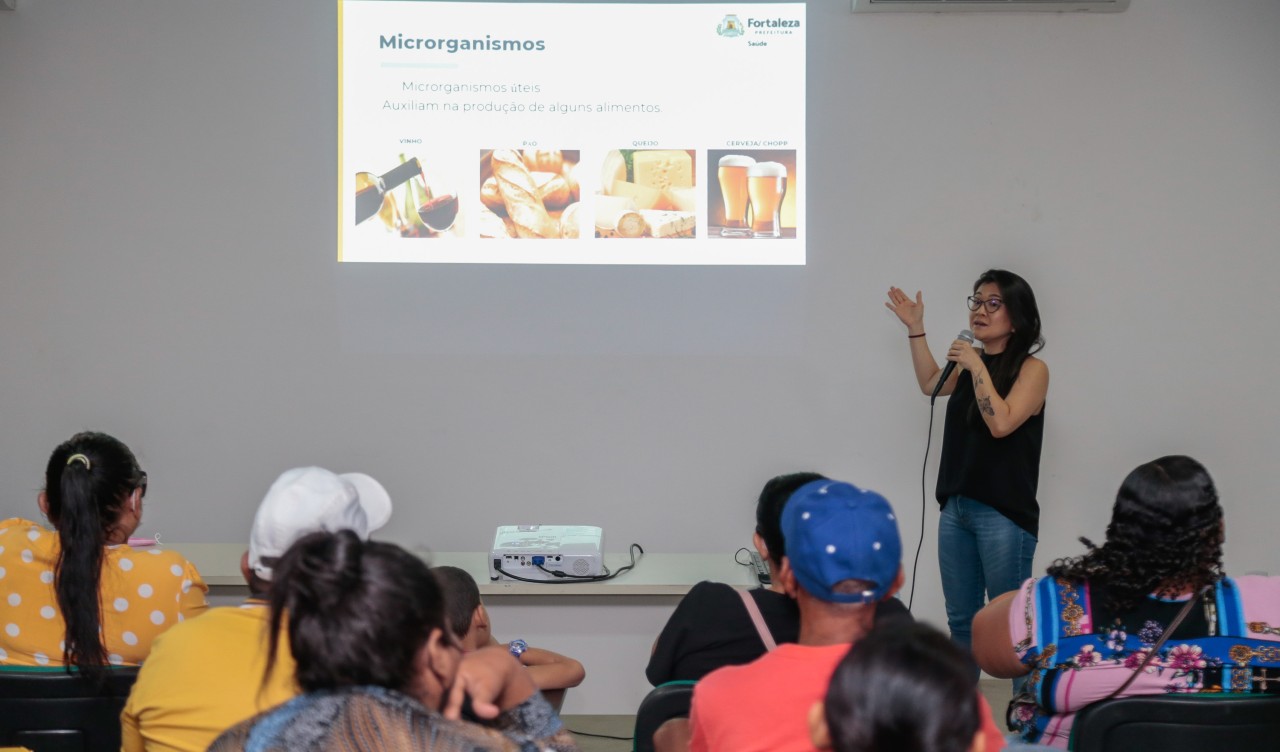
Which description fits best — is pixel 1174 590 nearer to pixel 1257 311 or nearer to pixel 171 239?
pixel 1257 311

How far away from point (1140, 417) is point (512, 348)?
2256 mm

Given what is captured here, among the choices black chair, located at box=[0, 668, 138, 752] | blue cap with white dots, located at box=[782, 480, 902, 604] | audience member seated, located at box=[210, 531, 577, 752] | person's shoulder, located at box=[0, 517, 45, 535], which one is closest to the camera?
audience member seated, located at box=[210, 531, 577, 752]

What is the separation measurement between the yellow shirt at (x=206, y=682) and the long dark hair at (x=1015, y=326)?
2247 mm

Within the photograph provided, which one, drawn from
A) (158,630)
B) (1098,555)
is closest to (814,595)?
(1098,555)

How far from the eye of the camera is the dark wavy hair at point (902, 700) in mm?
973

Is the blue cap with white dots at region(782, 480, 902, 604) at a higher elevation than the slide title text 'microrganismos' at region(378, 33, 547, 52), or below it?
below

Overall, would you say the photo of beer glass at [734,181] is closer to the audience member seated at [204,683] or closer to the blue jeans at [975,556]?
the blue jeans at [975,556]

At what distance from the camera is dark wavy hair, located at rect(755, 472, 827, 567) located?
1865 mm

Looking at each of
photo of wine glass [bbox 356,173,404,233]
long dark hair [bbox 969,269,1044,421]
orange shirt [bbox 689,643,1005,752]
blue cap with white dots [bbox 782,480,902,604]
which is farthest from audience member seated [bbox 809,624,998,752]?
photo of wine glass [bbox 356,173,404,233]

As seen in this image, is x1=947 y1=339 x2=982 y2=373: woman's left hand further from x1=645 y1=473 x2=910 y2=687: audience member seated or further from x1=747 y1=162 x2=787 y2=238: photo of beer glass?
x1=645 y1=473 x2=910 y2=687: audience member seated

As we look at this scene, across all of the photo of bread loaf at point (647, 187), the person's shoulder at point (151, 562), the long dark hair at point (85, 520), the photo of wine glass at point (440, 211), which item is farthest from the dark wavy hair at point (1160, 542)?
the photo of wine glass at point (440, 211)

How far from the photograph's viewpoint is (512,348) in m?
3.68

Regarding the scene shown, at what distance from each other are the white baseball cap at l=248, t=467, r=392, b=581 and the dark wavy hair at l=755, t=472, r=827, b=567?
0.74m

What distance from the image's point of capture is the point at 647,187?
3623mm
